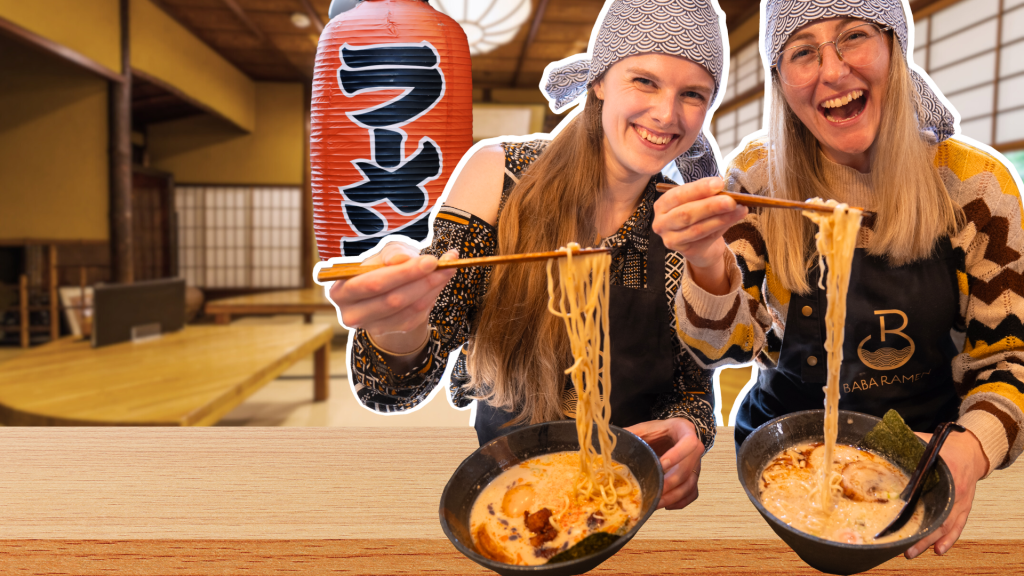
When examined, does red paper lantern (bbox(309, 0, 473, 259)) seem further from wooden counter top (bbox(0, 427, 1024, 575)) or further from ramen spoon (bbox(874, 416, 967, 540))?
ramen spoon (bbox(874, 416, 967, 540))

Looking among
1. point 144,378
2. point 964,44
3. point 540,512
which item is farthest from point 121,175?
point 964,44

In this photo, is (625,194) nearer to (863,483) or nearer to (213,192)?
(863,483)

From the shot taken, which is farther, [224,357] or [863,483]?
[224,357]

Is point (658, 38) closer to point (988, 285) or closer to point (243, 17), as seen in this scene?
point (988, 285)

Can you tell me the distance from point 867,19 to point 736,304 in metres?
0.71

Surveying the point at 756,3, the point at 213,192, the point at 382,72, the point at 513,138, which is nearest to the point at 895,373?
the point at 513,138

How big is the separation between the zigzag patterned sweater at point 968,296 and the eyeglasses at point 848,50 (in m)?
0.29

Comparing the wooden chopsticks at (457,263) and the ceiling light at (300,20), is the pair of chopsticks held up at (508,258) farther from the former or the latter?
the ceiling light at (300,20)

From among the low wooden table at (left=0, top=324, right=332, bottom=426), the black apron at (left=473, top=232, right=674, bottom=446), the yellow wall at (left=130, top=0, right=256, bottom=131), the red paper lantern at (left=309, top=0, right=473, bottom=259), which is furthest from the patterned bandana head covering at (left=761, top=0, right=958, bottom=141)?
the yellow wall at (left=130, top=0, right=256, bottom=131)

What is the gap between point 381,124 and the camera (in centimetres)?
188

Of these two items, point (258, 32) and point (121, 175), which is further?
point (121, 175)

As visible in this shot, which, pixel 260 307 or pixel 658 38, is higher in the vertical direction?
pixel 658 38

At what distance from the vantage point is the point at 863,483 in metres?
1.08

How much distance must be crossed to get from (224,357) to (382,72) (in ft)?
8.77
